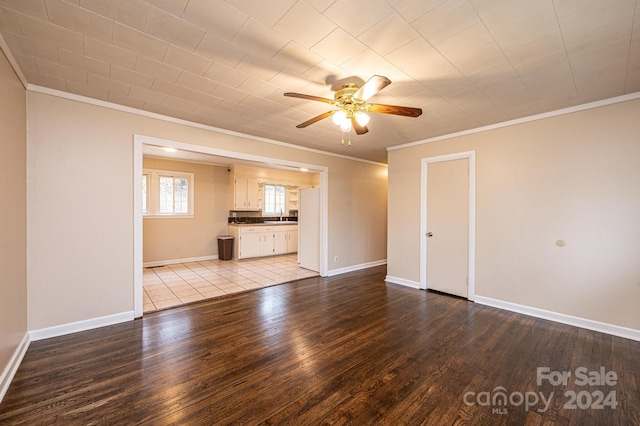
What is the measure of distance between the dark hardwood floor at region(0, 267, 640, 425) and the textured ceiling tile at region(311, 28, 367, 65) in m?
2.63

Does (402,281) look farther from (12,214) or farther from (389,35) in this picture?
(12,214)

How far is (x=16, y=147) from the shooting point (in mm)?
2338

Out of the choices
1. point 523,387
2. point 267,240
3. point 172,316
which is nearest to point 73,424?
point 172,316

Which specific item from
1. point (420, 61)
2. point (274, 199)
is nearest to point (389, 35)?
point (420, 61)

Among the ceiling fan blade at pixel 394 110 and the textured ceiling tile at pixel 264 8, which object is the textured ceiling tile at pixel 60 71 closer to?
the textured ceiling tile at pixel 264 8

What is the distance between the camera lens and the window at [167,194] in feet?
20.9

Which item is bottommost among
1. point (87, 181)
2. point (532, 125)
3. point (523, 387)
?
point (523, 387)

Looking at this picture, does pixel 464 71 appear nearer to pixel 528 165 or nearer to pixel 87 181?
pixel 528 165

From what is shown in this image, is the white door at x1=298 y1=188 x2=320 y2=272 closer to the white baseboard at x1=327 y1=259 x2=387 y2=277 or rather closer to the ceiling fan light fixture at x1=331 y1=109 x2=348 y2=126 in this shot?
the white baseboard at x1=327 y1=259 x2=387 y2=277

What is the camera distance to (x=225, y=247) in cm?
704

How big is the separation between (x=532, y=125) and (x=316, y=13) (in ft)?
11.1

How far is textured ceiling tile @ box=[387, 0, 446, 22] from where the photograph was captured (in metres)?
1.58

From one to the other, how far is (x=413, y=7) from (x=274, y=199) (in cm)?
705

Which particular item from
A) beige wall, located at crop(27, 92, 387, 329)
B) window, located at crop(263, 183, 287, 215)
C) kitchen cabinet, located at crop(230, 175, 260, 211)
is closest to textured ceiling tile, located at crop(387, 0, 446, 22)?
beige wall, located at crop(27, 92, 387, 329)
